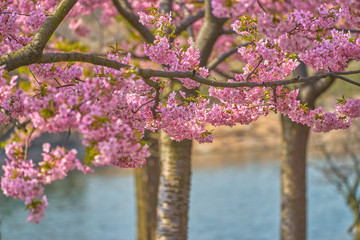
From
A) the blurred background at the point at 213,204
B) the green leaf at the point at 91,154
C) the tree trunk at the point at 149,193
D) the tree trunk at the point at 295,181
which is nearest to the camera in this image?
the green leaf at the point at 91,154

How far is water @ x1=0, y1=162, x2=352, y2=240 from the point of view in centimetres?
2083

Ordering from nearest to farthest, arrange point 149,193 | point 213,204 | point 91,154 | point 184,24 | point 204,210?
point 91,154, point 184,24, point 149,193, point 204,210, point 213,204

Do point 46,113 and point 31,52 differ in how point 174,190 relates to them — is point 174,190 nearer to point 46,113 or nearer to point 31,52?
point 31,52

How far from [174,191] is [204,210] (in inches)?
685

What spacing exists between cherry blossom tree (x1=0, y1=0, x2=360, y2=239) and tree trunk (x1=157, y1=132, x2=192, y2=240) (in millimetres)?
16

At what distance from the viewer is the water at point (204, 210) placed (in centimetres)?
2083

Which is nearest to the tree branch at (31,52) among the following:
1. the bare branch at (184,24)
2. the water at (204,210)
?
the bare branch at (184,24)

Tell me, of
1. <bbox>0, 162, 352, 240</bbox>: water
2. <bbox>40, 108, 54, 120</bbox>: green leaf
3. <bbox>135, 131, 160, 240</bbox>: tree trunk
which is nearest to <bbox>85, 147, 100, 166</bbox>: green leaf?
<bbox>40, 108, 54, 120</bbox>: green leaf

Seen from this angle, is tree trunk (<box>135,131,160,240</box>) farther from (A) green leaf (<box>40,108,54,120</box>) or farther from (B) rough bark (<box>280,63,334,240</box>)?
(A) green leaf (<box>40,108,54,120</box>)

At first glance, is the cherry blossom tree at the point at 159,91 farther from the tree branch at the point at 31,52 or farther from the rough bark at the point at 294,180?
the rough bark at the point at 294,180

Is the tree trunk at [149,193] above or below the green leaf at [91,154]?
above

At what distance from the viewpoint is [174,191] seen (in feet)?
25.8

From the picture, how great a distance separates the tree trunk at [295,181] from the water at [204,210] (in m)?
8.40

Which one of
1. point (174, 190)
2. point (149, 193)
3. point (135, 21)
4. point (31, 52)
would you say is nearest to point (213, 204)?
point (149, 193)
